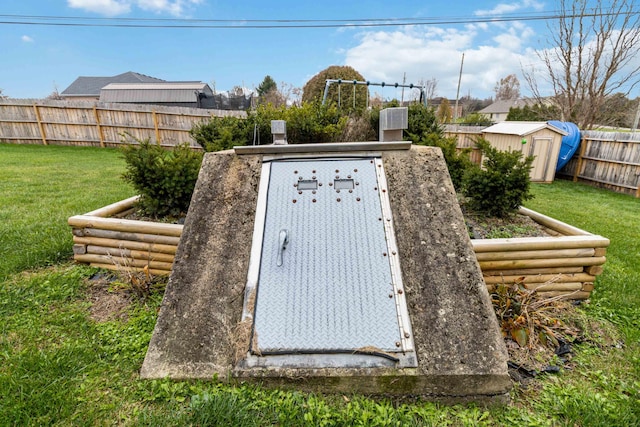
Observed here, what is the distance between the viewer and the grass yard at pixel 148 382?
1606 millimetres

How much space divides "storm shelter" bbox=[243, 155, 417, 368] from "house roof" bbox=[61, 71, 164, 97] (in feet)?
110

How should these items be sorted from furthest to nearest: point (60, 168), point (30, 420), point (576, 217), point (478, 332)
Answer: point (60, 168) → point (576, 217) → point (478, 332) → point (30, 420)

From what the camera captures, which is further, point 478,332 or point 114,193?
point 114,193

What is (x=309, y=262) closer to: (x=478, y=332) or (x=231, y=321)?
(x=231, y=321)

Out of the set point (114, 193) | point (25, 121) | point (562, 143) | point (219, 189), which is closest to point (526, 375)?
point (219, 189)

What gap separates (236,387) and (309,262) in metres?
0.78

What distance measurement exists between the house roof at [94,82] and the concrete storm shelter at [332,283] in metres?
33.6

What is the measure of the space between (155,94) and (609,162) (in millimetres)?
27300

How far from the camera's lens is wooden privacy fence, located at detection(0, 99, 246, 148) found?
1159 centimetres

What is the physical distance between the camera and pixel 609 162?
28.0ft

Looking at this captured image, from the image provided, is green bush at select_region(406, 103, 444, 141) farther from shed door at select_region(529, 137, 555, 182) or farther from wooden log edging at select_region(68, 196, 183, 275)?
shed door at select_region(529, 137, 555, 182)

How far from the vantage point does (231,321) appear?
1920 mm

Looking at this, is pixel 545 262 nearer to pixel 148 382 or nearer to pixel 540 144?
pixel 148 382

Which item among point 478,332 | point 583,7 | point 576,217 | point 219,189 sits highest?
point 583,7
